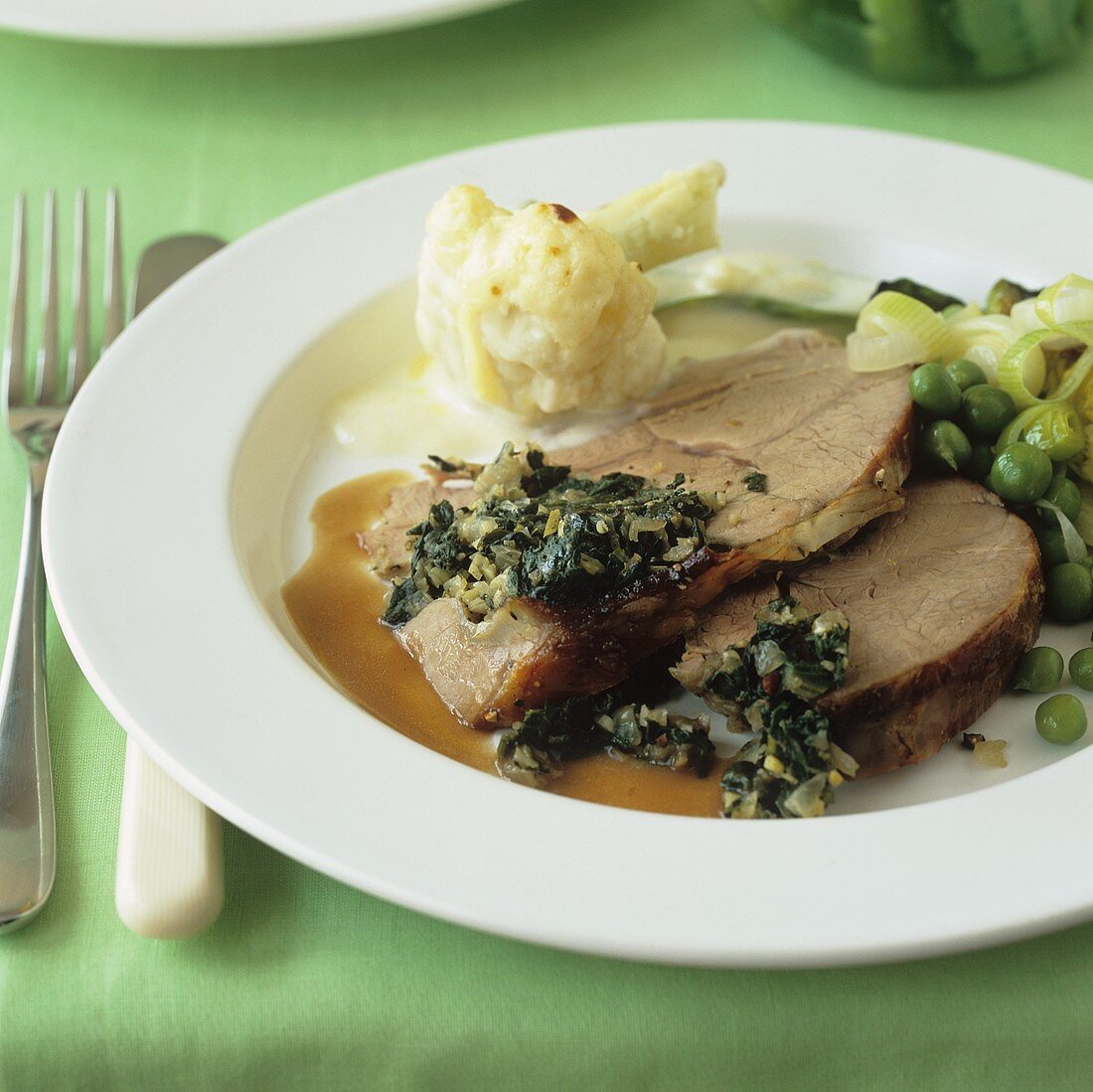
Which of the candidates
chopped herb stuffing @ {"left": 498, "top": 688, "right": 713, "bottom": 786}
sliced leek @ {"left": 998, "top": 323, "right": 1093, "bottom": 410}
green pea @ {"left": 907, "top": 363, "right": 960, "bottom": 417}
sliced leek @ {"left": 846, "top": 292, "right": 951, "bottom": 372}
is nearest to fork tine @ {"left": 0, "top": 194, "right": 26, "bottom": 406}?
chopped herb stuffing @ {"left": 498, "top": 688, "right": 713, "bottom": 786}

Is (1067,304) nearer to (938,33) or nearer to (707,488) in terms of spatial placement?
(707,488)

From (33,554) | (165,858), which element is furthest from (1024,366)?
(33,554)

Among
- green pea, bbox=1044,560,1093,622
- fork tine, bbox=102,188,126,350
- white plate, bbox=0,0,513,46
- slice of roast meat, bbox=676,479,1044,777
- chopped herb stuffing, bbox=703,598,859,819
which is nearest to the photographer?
chopped herb stuffing, bbox=703,598,859,819

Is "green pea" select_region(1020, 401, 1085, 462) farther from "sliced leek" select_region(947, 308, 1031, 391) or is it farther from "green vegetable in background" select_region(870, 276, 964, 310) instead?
"green vegetable in background" select_region(870, 276, 964, 310)

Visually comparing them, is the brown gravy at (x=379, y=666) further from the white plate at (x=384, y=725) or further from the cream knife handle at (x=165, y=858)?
the cream knife handle at (x=165, y=858)

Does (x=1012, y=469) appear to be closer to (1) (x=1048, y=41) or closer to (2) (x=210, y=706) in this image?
(2) (x=210, y=706)

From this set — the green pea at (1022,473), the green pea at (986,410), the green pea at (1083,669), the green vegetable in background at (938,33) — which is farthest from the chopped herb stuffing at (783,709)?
the green vegetable in background at (938,33)

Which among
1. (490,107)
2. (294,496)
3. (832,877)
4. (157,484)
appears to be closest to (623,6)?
(490,107)
